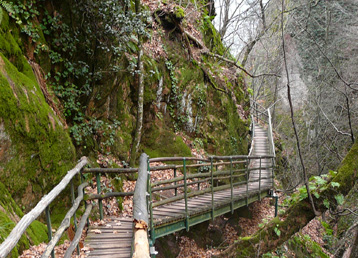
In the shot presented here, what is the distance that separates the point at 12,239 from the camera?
72.4 inches

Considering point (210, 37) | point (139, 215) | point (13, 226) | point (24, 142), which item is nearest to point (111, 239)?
point (13, 226)

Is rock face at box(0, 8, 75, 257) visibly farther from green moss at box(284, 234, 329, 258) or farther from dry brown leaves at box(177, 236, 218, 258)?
green moss at box(284, 234, 329, 258)

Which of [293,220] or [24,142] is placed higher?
[24,142]

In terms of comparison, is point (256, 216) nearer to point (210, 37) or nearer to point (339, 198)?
point (339, 198)

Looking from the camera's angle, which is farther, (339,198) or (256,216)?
(256,216)

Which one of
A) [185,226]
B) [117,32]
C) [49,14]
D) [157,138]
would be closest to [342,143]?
[157,138]

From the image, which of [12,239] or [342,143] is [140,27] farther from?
[342,143]

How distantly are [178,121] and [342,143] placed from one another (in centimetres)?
1059

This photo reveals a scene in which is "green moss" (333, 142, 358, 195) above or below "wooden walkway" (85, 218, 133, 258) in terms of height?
above

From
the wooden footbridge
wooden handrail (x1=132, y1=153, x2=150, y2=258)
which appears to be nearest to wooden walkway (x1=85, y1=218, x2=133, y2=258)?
the wooden footbridge

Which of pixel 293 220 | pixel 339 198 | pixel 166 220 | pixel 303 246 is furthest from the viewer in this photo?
pixel 303 246

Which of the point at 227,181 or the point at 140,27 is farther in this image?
the point at 227,181

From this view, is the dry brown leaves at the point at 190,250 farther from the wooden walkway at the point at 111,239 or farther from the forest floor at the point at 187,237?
the wooden walkway at the point at 111,239

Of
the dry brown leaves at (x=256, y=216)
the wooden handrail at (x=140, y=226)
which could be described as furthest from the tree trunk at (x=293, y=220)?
the wooden handrail at (x=140, y=226)
